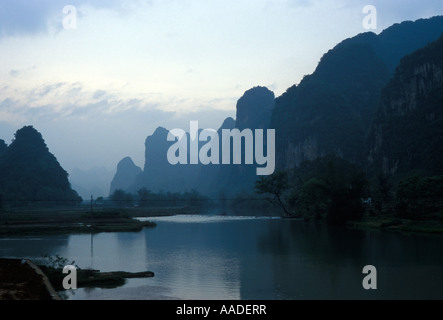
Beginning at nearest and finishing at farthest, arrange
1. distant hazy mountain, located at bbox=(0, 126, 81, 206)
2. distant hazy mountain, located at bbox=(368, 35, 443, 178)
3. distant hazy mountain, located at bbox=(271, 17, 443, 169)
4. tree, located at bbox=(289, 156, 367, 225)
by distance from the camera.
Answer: tree, located at bbox=(289, 156, 367, 225) → distant hazy mountain, located at bbox=(368, 35, 443, 178) → distant hazy mountain, located at bbox=(0, 126, 81, 206) → distant hazy mountain, located at bbox=(271, 17, 443, 169)

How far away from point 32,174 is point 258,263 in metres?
101

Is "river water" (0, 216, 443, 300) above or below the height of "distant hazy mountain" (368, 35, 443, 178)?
below

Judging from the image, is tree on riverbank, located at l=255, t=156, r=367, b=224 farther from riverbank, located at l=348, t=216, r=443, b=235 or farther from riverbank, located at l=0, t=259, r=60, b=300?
riverbank, located at l=0, t=259, r=60, b=300

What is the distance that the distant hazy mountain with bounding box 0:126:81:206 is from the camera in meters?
102

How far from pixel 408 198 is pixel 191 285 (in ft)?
124

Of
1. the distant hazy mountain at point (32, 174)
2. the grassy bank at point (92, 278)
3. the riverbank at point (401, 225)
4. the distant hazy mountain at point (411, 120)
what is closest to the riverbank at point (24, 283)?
the grassy bank at point (92, 278)

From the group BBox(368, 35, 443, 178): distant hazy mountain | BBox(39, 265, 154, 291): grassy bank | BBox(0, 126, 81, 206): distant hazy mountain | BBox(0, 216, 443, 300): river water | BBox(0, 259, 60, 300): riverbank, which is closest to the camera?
BBox(0, 259, 60, 300): riverbank

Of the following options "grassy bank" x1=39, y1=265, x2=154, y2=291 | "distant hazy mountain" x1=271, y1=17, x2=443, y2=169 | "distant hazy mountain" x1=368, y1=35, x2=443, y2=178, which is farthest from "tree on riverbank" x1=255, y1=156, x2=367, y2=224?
"distant hazy mountain" x1=271, y1=17, x2=443, y2=169

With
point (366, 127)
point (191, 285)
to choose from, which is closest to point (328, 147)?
point (366, 127)

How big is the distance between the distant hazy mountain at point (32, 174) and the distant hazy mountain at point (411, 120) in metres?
71.7

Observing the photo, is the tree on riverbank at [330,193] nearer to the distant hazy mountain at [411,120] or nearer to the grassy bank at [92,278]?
the distant hazy mountain at [411,120]

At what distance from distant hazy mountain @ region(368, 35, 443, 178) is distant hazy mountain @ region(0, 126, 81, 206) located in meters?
71.7

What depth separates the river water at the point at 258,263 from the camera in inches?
665
